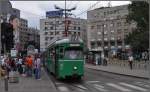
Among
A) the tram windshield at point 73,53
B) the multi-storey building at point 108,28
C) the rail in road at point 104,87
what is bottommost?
the rail in road at point 104,87

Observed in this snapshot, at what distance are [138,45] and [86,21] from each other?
80278 millimetres

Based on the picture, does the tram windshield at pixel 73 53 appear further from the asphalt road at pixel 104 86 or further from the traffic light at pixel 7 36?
the traffic light at pixel 7 36

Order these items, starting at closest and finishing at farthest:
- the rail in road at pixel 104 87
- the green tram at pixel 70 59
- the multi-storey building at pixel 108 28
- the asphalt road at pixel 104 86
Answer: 1. the rail in road at pixel 104 87
2. the asphalt road at pixel 104 86
3. the green tram at pixel 70 59
4. the multi-storey building at pixel 108 28

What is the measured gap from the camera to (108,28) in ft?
456

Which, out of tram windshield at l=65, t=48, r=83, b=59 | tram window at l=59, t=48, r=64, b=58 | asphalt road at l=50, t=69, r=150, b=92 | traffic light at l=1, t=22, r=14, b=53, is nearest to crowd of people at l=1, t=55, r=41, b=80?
asphalt road at l=50, t=69, r=150, b=92

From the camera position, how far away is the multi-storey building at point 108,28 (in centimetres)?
13350

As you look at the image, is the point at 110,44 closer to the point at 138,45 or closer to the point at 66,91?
the point at 138,45

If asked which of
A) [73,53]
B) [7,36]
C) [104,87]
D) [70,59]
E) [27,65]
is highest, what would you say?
[7,36]

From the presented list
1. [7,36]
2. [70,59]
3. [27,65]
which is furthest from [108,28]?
[7,36]

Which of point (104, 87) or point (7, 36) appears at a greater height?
point (7, 36)

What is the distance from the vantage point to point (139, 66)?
53.6 m

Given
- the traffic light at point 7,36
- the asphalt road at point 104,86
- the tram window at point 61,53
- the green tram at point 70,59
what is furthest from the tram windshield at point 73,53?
the traffic light at point 7,36

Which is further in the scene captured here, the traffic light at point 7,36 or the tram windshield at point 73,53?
the tram windshield at point 73,53

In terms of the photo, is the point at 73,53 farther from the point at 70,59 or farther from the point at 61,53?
the point at 61,53
